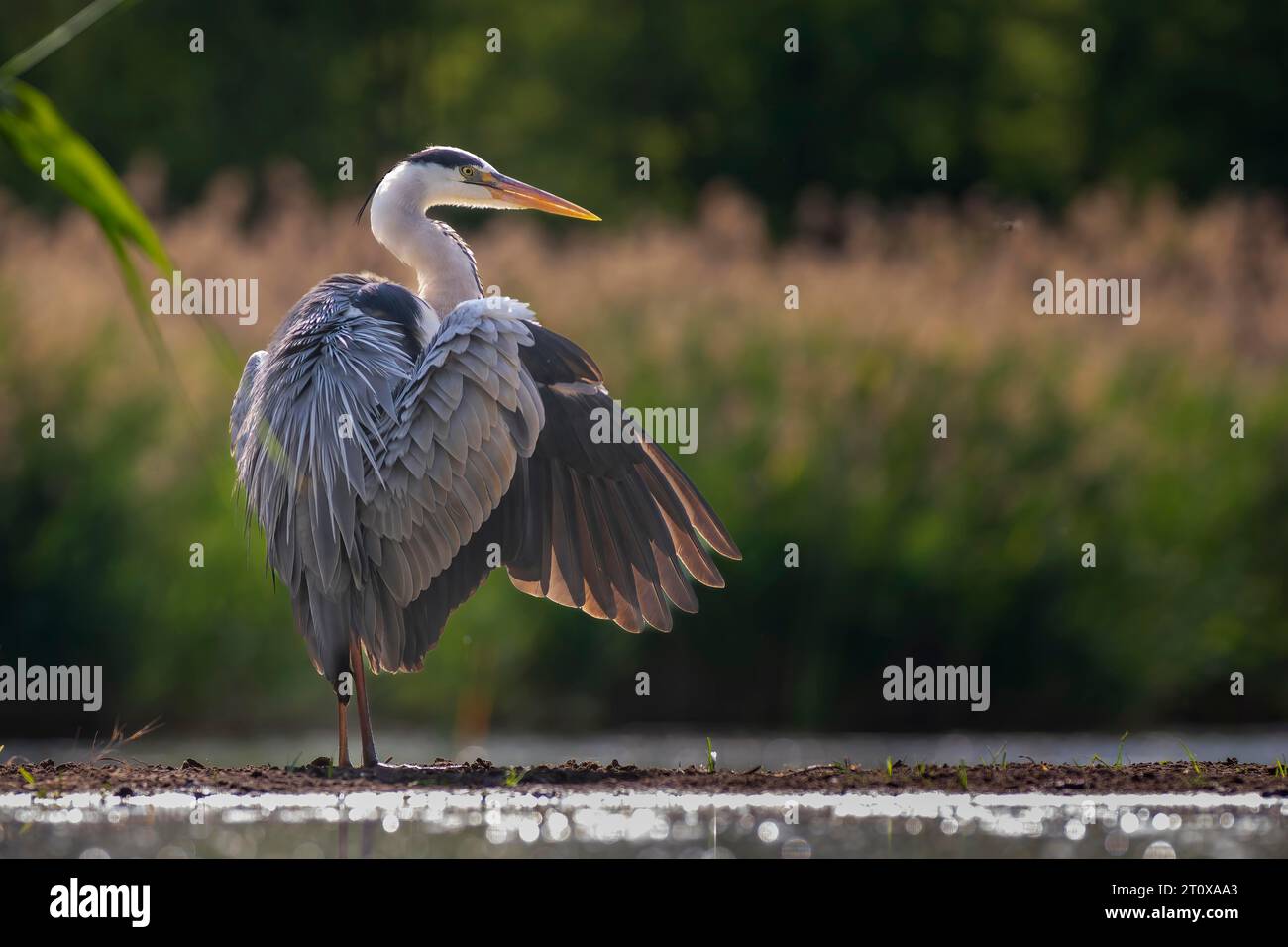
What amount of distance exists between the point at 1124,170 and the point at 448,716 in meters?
22.2

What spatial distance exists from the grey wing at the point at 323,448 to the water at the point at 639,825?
1182 mm

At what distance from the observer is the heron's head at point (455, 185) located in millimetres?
8539

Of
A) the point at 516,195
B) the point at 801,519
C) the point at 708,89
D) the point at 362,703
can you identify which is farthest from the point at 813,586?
the point at 708,89

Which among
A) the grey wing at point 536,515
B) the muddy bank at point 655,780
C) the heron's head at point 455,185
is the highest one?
the heron's head at point 455,185

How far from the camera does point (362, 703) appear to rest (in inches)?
275

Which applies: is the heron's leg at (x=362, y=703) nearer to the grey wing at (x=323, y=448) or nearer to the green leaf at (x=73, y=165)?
the grey wing at (x=323, y=448)

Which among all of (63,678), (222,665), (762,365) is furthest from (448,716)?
(762,365)

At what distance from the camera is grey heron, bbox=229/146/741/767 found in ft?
22.4

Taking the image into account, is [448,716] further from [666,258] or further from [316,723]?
[666,258]

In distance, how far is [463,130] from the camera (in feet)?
97.5

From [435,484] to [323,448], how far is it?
17.9 inches
